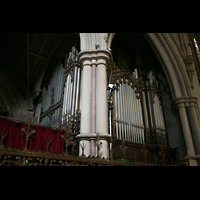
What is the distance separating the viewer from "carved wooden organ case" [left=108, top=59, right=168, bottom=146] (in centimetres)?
731

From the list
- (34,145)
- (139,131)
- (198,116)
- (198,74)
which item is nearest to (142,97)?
(139,131)

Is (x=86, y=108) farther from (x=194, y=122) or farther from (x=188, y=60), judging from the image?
(x=188, y=60)

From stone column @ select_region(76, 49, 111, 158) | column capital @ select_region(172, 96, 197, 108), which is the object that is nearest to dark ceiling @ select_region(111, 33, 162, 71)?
column capital @ select_region(172, 96, 197, 108)

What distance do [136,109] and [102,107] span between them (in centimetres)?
293

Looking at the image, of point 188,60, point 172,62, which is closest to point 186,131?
point 172,62

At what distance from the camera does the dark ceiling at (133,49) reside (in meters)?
10.9

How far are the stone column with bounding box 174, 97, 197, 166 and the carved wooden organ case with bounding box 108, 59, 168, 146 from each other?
0.83 meters

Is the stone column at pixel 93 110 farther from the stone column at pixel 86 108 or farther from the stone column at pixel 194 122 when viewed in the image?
the stone column at pixel 194 122

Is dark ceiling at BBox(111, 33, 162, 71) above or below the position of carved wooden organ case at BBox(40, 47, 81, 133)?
above

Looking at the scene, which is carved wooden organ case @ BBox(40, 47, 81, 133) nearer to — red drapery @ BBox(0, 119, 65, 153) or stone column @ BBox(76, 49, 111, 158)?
red drapery @ BBox(0, 119, 65, 153)

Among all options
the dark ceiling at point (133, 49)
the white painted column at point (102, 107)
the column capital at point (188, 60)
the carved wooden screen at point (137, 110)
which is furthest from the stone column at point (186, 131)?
the white painted column at point (102, 107)

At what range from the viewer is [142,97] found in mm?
8977

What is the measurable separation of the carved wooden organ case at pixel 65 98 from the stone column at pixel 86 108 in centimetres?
82
